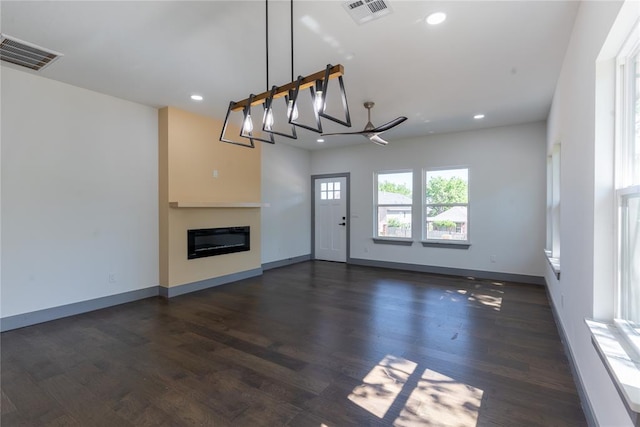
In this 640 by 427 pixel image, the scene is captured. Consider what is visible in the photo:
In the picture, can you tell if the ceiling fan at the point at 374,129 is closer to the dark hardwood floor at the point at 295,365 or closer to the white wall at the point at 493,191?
the dark hardwood floor at the point at 295,365

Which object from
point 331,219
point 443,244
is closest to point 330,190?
point 331,219

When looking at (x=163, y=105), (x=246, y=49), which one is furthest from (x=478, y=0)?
(x=163, y=105)

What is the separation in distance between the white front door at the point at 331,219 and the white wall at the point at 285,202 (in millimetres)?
255

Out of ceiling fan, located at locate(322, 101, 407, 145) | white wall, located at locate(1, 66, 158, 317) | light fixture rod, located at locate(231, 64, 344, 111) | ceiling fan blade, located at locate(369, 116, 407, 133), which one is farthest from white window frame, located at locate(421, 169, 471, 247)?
white wall, located at locate(1, 66, 158, 317)

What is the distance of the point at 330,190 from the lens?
7.47 meters

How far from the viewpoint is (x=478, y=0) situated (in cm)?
217

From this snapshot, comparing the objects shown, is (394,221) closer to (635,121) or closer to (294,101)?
(294,101)

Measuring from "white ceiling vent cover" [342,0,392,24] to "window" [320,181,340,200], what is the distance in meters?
5.06

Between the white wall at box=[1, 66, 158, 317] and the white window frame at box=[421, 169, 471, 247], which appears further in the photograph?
the white window frame at box=[421, 169, 471, 247]

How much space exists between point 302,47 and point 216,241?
11.4ft

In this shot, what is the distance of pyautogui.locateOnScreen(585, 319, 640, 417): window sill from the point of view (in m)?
1.09

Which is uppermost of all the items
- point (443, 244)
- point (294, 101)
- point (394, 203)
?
point (294, 101)

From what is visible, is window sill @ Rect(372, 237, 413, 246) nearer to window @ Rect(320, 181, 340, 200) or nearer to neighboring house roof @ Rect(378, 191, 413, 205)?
neighboring house roof @ Rect(378, 191, 413, 205)

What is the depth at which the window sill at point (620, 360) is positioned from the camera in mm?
1090
